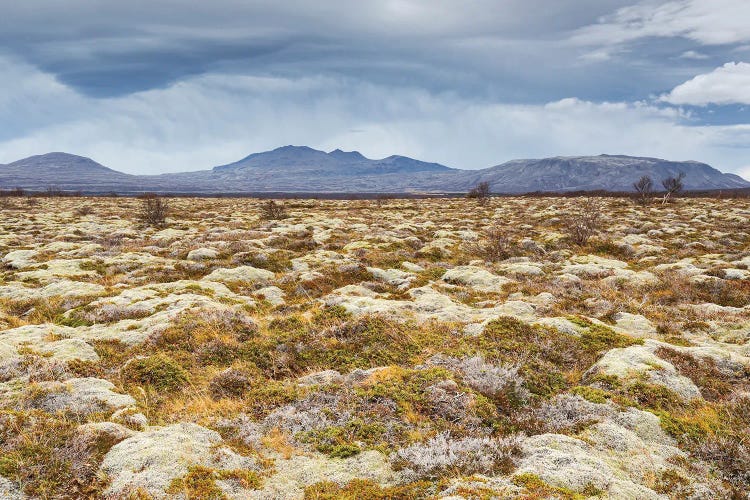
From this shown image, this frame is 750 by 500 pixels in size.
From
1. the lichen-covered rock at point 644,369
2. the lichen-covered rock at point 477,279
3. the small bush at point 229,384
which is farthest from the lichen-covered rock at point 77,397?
the lichen-covered rock at point 477,279

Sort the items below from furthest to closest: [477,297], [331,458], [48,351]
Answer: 1. [477,297]
2. [48,351]
3. [331,458]

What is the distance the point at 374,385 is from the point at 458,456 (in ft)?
9.52

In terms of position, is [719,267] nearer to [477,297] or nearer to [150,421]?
[477,297]

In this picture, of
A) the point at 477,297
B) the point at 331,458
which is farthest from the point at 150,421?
the point at 477,297

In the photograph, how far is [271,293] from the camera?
751 inches

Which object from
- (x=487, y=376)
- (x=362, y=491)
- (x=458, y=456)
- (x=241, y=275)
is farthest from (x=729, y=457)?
(x=241, y=275)

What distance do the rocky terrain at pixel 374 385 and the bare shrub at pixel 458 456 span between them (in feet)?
0.14

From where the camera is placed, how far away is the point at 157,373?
10.9 metres

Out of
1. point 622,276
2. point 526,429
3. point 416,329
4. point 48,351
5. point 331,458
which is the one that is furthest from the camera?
point 622,276

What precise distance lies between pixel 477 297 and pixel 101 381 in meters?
14.7

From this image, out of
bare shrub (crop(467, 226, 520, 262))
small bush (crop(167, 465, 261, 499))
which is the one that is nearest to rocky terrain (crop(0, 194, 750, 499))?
small bush (crop(167, 465, 261, 499))

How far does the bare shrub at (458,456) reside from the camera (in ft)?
22.6

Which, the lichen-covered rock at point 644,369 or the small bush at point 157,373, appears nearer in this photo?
the lichen-covered rock at point 644,369

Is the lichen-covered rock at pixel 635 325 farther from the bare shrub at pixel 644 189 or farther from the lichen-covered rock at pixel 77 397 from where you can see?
the bare shrub at pixel 644 189
